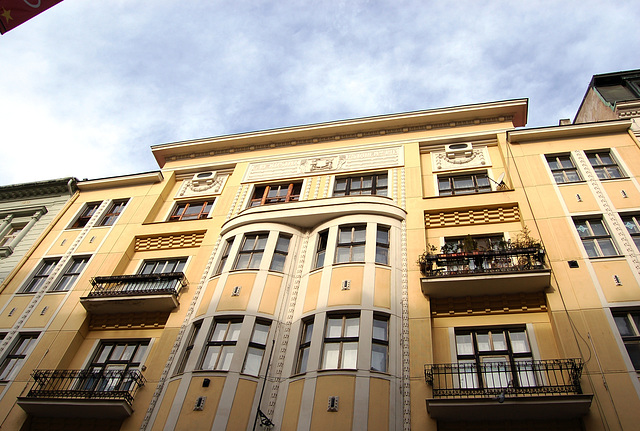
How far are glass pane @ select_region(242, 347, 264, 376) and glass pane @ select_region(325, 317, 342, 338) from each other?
2152mm

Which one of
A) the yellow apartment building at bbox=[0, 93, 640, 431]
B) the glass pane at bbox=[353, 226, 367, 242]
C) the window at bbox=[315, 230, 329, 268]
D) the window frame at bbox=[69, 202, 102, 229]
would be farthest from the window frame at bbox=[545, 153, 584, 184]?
the window frame at bbox=[69, 202, 102, 229]

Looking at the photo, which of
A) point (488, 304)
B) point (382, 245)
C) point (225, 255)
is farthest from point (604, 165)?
point (225, 255)

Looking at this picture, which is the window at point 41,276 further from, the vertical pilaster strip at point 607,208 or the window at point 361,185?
the vertical pilaster strip at point 607,208

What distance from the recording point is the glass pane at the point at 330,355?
13.0 m

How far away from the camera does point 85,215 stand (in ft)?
74.7

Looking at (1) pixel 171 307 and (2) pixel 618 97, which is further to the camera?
(2) pixel 618 97

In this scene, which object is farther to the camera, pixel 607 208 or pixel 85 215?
pixel 85 215

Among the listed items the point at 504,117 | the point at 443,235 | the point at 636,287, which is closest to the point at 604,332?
the point at 636,287

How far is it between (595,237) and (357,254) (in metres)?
7.74

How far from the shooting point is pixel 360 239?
16.5m

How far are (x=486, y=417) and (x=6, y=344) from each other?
16275 millimetres

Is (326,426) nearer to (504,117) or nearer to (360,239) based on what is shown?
(360,239)

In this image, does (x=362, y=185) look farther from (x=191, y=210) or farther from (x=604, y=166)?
(x=604, y=166)

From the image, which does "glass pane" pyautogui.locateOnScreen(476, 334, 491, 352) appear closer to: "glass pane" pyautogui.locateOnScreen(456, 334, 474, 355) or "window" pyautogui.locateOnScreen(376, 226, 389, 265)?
"glass pane" pyautogui.locateOnScreen(456, 334, 474, 355)
